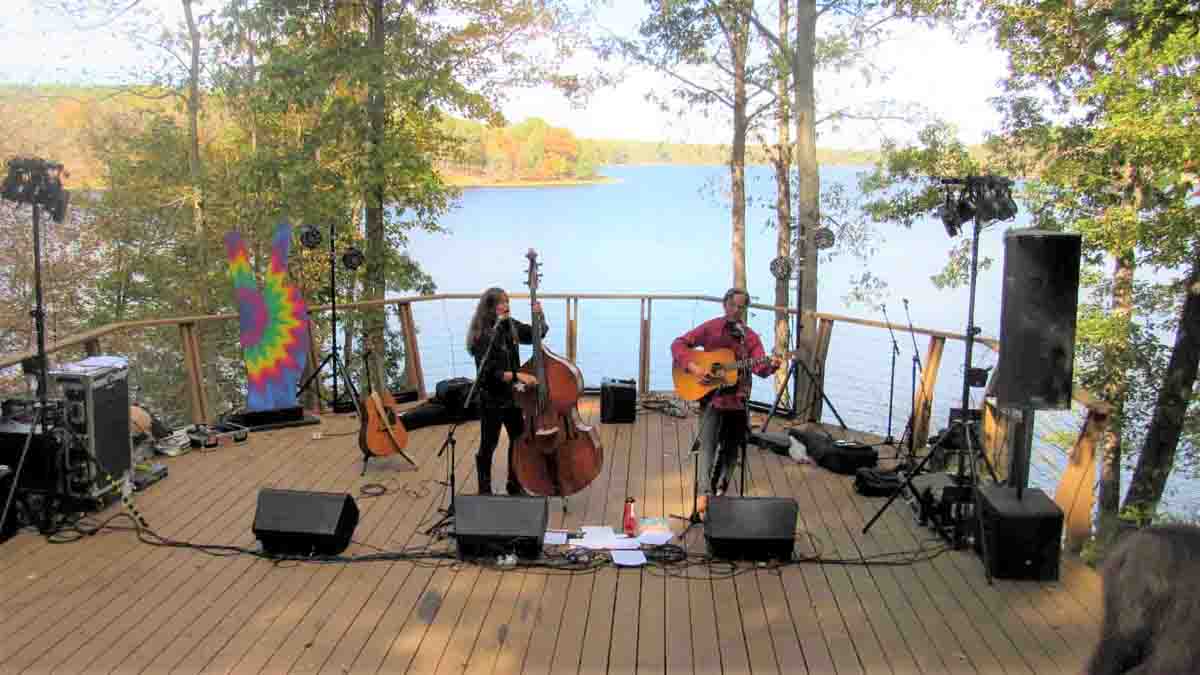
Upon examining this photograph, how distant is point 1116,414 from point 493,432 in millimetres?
10827

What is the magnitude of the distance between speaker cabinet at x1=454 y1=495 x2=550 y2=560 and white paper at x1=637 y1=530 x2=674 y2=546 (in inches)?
25.1

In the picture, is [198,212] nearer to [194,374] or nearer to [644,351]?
[194,374]

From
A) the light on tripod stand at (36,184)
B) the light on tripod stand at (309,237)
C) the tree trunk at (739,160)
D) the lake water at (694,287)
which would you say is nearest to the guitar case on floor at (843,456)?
the light on tripod stand at (309,237)

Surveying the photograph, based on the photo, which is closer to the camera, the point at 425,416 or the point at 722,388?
the point at 722,388

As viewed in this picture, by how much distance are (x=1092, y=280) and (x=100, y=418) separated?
44.0 ft

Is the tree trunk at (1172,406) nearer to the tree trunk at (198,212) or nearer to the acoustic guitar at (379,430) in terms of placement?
the acoustic guitar at (379,430)

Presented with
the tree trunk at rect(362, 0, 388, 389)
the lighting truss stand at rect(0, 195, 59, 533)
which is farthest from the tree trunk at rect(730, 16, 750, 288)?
the lighting truss stand at rect(0, 195, 59, 533)

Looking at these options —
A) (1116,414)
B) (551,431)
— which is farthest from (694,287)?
(551,431)

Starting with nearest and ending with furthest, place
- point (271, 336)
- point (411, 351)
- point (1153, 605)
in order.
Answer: point (1153, 605), point (271, 336), point (411, 351)

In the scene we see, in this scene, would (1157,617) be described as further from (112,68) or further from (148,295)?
(148,295)

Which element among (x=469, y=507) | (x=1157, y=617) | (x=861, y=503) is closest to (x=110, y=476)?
(x=469, y=507)

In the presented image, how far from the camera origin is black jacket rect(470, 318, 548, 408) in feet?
18.1

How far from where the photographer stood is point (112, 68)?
17.8 meters

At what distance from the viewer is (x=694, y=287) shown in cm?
3300
